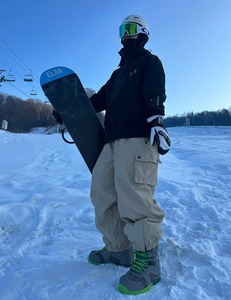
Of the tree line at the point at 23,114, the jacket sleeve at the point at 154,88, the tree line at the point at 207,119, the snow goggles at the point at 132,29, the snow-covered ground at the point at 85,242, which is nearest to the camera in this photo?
the snow-covered ground at the point at 85,242

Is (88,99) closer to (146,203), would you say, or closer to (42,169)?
(146,203)

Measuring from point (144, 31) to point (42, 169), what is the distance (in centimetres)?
438

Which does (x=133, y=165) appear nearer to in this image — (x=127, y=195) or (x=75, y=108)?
(x=127, y=195)

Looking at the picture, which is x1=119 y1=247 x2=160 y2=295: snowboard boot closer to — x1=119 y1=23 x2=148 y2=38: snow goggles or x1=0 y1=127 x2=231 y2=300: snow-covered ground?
x1=0 y1=127 x2=231 y2=300: snow-covered ground

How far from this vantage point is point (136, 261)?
74.3 inches

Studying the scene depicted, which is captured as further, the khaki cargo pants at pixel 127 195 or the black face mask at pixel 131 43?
the black face mask at pixel 131 43

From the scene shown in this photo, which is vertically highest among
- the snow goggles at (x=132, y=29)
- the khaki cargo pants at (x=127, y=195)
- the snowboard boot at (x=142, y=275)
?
the snow goggles at (x=132, y=29)

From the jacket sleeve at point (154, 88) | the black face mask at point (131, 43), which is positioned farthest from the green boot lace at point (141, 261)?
the black face mask at point (131, 43)

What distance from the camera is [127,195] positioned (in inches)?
75.7

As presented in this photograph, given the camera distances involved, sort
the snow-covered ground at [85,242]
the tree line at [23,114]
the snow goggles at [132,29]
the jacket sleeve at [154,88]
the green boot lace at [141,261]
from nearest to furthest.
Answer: the snow-covered ground at [85,242], the green boot lace at [141,261], the jacket sleeve at [154,88], the snow goggles at [132,29], the tree line at [23,114]

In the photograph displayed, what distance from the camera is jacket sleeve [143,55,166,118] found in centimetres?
199

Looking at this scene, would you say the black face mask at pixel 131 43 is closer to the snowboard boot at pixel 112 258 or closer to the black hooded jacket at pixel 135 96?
the black hooded jacket at pixel 135 96

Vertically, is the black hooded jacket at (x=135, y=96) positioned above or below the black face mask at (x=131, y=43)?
below

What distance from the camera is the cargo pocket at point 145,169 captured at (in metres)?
1.92
